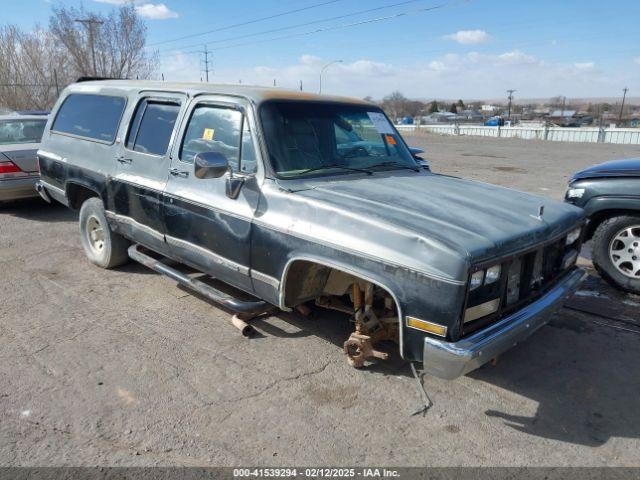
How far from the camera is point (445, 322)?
2752 millimetres

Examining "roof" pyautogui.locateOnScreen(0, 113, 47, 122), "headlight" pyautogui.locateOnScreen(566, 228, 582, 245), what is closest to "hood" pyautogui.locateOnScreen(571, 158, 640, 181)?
"headlight" pyautogui.locateOnScreen(566, 228, 582, 245)

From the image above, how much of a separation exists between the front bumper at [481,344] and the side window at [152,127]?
2.97 m

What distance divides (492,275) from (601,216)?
3187 millimetres

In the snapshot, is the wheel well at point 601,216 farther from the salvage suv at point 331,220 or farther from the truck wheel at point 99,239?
the truck wheel at point 99,239

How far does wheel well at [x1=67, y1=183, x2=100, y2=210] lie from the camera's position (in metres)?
5.84

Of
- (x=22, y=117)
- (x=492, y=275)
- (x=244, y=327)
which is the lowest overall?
(x=244, y=327)

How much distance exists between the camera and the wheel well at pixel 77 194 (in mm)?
5841

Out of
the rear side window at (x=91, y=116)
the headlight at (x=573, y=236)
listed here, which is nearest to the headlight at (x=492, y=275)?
the headlight at (x=573, y=236)

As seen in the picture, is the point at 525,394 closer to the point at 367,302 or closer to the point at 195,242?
the point at 367,302

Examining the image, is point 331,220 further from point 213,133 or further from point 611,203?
point 611,203

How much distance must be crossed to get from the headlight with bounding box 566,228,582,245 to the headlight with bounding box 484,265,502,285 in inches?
44.5

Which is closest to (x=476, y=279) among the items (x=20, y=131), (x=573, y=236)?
(x=573, y=236)

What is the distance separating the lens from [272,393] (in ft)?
11.2

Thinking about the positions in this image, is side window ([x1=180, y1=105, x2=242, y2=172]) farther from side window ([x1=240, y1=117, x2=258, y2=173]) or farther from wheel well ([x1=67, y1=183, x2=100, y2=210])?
wheel well ([x1=67, y1=183, x2=100, y2=210])
